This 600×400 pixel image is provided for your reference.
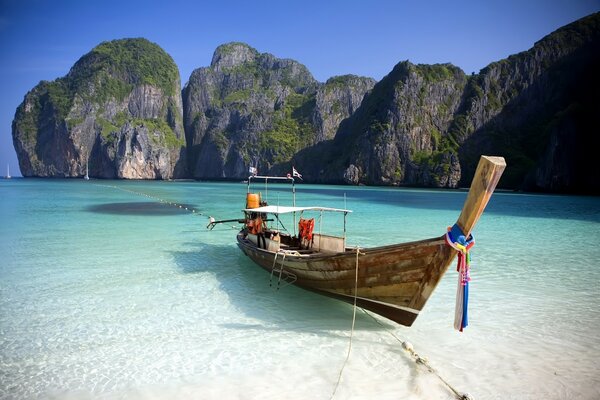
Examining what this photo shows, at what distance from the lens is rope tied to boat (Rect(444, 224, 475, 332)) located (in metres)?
6.68

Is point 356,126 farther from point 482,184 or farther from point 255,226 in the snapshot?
point 482,184

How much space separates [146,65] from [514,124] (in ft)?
565

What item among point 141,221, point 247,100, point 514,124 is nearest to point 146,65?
point 247,100

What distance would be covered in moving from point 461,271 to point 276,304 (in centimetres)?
539

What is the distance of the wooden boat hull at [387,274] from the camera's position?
25.0ft

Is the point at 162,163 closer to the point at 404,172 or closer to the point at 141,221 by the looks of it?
the point at 404,172

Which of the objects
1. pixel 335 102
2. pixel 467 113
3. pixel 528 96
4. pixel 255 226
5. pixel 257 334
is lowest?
pixel 257 334

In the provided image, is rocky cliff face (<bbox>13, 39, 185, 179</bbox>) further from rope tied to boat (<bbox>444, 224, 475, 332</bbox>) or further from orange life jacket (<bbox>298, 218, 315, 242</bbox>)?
rope tied to boat (<bbox>444, 224, 475, 332</bbox>)

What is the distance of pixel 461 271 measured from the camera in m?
6.75

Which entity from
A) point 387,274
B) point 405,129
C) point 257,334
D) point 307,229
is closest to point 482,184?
point 387,274

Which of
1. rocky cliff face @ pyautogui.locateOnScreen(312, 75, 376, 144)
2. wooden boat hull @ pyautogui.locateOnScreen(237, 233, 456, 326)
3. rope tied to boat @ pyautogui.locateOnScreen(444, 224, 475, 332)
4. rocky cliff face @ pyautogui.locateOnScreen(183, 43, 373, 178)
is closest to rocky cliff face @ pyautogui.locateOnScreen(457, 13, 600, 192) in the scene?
rocky cliff face @ pyautogui.locateOnScreen(312, 75, 376, 144)

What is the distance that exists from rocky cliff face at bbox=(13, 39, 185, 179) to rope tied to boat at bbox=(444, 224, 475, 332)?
566ft

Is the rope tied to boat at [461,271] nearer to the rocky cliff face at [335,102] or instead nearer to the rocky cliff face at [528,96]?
the rocky cliff face at [528,96]

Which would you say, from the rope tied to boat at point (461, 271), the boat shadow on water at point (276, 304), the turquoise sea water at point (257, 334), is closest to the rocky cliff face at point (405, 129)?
the boat shadow on water at point (276, 304)
